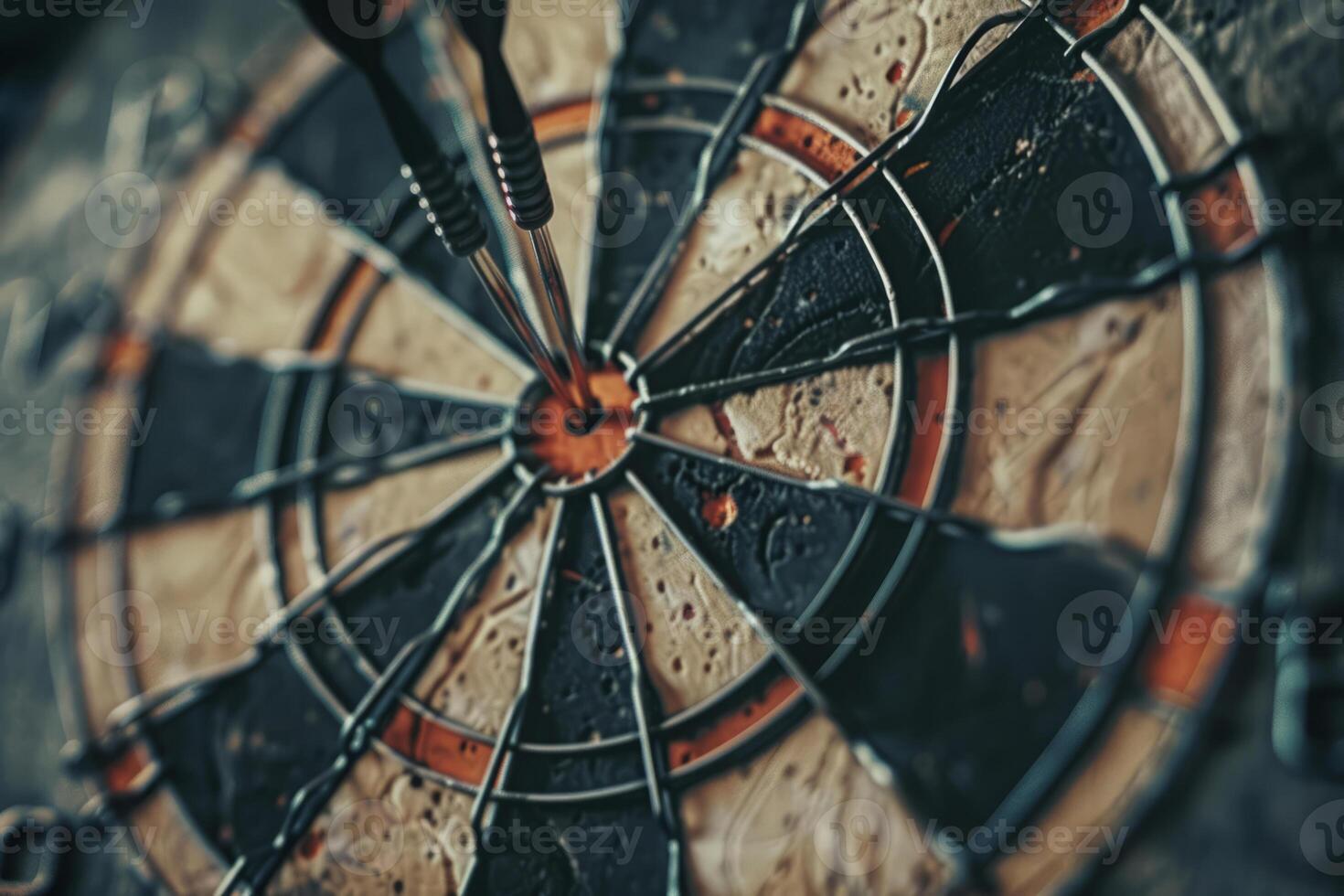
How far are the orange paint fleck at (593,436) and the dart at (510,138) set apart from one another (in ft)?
A: 0.40

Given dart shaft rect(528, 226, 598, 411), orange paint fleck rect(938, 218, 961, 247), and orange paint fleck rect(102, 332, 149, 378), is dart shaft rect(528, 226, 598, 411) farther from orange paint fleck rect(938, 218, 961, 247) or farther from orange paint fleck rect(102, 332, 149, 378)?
orange paint fleck rect(102, 332, 149, 378)

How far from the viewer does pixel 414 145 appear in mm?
626

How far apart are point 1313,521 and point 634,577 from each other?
18.4 inches

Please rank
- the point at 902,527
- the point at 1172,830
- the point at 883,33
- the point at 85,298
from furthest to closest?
the point at 85,298, the point at 883,33, the point at 902,527, the point at 1172,830

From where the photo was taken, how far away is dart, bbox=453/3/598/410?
2.01 ft

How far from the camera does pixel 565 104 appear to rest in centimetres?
95

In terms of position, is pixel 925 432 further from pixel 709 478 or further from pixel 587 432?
pixel 587 432

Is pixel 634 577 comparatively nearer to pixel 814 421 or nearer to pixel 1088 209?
pixel 814 421

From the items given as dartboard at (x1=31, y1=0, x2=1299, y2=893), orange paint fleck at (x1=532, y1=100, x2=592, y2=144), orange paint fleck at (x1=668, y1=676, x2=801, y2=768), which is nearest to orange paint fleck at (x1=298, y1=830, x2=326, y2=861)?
dartboard at (x1=31, y1=0, x2=1299, y2=893)

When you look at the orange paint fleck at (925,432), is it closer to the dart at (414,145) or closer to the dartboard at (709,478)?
the dartboard at (709,478)

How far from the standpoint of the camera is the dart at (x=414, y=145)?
571 mm

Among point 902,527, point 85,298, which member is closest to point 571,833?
point 902,527

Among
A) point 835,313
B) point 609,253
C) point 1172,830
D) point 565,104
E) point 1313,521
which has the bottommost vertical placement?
point 1172,830

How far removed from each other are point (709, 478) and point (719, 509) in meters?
0.03
